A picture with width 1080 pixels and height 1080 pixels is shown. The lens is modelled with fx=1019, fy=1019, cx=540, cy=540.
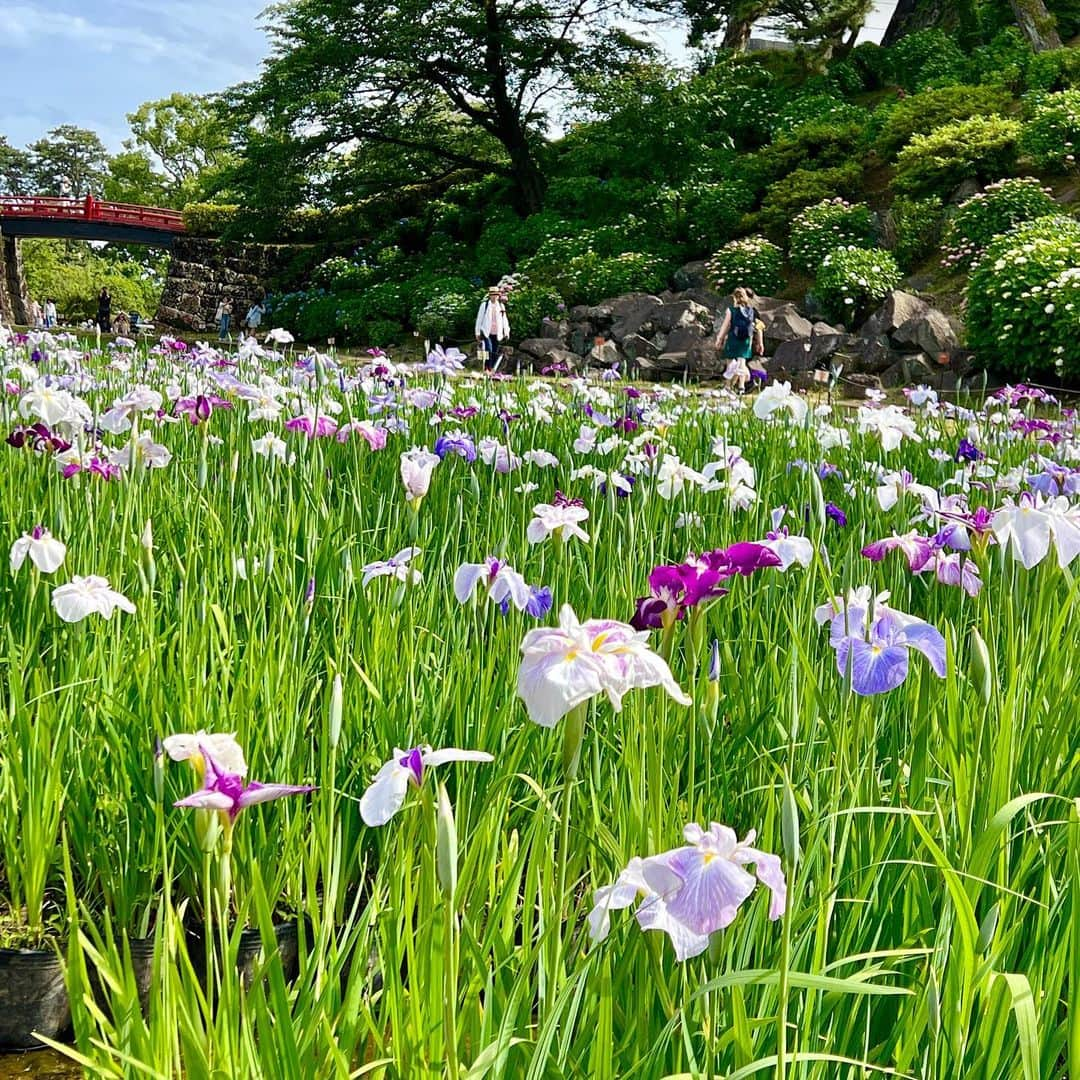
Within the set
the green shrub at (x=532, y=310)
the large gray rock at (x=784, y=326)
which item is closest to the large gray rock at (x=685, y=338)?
the large gray rock at (x=784, y=326)

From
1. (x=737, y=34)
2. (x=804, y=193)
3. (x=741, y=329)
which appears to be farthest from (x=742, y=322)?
(x=737, y=34)

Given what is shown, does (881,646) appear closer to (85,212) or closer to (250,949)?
(250,949)

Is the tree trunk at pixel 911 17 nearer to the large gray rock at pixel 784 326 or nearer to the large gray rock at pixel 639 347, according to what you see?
the large gray rock at pixel 784 326

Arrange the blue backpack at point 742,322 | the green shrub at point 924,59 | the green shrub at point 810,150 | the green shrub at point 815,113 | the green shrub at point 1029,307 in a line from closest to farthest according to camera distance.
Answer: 1. the green shrub at point 1029,307
2. the blue backpack at point 742,322
3. the green shrub at point 810,150
4. the green shrub at point 815,113
5. the green shrub at point 924,59

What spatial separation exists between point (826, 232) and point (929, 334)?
4.42 metres

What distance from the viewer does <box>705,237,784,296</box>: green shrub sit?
16.9m

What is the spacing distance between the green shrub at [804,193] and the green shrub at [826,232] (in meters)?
0.98

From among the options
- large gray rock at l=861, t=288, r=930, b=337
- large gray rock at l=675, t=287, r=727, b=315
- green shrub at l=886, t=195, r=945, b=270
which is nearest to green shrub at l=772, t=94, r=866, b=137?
green shrub at l=886, t=195, r=945, b=270

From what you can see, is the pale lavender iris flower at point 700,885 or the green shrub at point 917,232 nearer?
the pale lavender iris flower at point 700,885

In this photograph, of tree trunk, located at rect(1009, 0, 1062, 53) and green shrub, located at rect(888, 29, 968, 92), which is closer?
tree trunk, located at rect(1009, 0, 1062, 53)

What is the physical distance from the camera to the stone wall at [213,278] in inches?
1059

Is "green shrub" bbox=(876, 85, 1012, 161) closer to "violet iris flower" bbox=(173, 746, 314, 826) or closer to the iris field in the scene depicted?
the iris field

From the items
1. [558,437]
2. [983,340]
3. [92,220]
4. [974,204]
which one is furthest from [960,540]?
[92,220]

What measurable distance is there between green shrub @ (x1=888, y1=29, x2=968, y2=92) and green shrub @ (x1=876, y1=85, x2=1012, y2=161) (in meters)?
2.74
